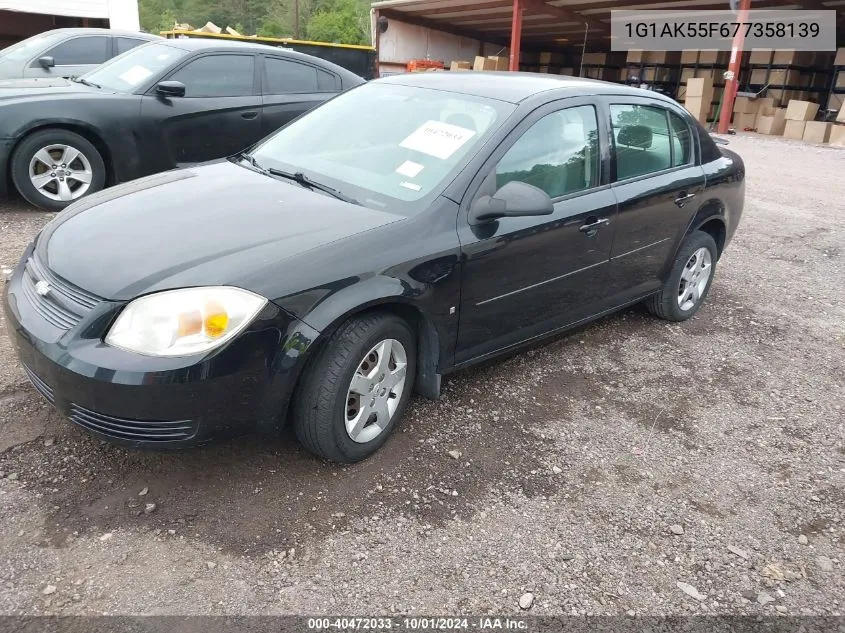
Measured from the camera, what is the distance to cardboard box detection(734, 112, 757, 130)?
18.0 meters

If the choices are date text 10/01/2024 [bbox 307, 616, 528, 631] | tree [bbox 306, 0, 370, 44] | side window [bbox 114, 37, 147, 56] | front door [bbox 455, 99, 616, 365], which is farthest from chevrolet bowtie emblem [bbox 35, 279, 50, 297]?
tree [bbox 306, 0, 370, 44]

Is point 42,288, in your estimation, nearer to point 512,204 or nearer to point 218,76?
point 512,204

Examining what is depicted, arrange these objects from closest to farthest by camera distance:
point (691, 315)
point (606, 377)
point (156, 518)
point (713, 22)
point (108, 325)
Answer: point (108, 325) < point (156, 518) < point (606, 377) < point (691, 315) < point (713, 22)

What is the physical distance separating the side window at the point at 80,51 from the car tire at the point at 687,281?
8181 mm

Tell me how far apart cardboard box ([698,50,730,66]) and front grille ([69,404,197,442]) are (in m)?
21.4

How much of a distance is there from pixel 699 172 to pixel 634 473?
2316 millimetres

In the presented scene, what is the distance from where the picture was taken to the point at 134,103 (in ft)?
19.2

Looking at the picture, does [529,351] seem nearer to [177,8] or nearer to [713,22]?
[713,22]

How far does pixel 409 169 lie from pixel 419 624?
1.95 meters

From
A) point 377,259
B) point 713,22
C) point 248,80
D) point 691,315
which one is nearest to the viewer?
point 377,259

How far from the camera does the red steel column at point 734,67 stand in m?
15.5

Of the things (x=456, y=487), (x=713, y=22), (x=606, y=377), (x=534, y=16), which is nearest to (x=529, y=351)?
(x=606, y=377)

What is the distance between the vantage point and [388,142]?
10.9 feet

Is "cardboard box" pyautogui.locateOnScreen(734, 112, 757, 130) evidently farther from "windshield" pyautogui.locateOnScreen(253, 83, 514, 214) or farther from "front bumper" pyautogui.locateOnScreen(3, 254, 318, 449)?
"front bumper" pyautogui.locateOnScreen(3, 254, 318, 449)
